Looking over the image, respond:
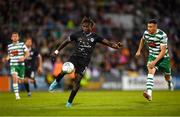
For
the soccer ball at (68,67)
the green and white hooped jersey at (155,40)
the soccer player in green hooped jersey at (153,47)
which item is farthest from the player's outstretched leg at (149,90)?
the soccer ball at (68,67)

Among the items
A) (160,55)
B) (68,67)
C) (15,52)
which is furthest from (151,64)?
(15,52)

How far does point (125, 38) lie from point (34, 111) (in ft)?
67.7

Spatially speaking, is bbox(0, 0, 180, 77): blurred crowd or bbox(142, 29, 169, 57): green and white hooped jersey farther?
bbox(0, 0, 180, 77): blurred crowd

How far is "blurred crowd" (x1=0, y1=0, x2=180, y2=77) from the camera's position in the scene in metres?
34.8

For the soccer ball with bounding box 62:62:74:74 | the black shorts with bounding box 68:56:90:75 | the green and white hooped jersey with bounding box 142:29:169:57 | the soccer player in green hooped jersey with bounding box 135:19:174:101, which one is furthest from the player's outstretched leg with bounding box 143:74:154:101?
the soccer ball with bounding box 62:62:74:74

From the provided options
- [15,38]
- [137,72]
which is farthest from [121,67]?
[15,38]

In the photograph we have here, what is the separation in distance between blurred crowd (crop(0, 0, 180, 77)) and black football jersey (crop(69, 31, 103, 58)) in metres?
15.3

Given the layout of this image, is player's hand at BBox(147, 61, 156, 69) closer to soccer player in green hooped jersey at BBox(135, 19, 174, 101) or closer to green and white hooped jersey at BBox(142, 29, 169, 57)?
soccer player in green hooped jersey at BBox(135, 19, 174, 101)

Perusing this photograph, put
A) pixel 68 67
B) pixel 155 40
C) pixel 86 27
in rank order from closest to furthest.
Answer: pixel 68 67 < pixel 86 27 < pixel 155 40

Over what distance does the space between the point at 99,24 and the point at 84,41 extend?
19245 millimetres

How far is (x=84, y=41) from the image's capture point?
18.4m

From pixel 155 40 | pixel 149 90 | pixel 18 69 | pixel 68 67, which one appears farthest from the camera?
pixel 18 69

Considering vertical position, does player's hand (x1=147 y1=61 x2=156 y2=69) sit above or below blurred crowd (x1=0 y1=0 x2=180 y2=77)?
above

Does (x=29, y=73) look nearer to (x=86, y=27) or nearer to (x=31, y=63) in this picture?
(x=31, y=63)
